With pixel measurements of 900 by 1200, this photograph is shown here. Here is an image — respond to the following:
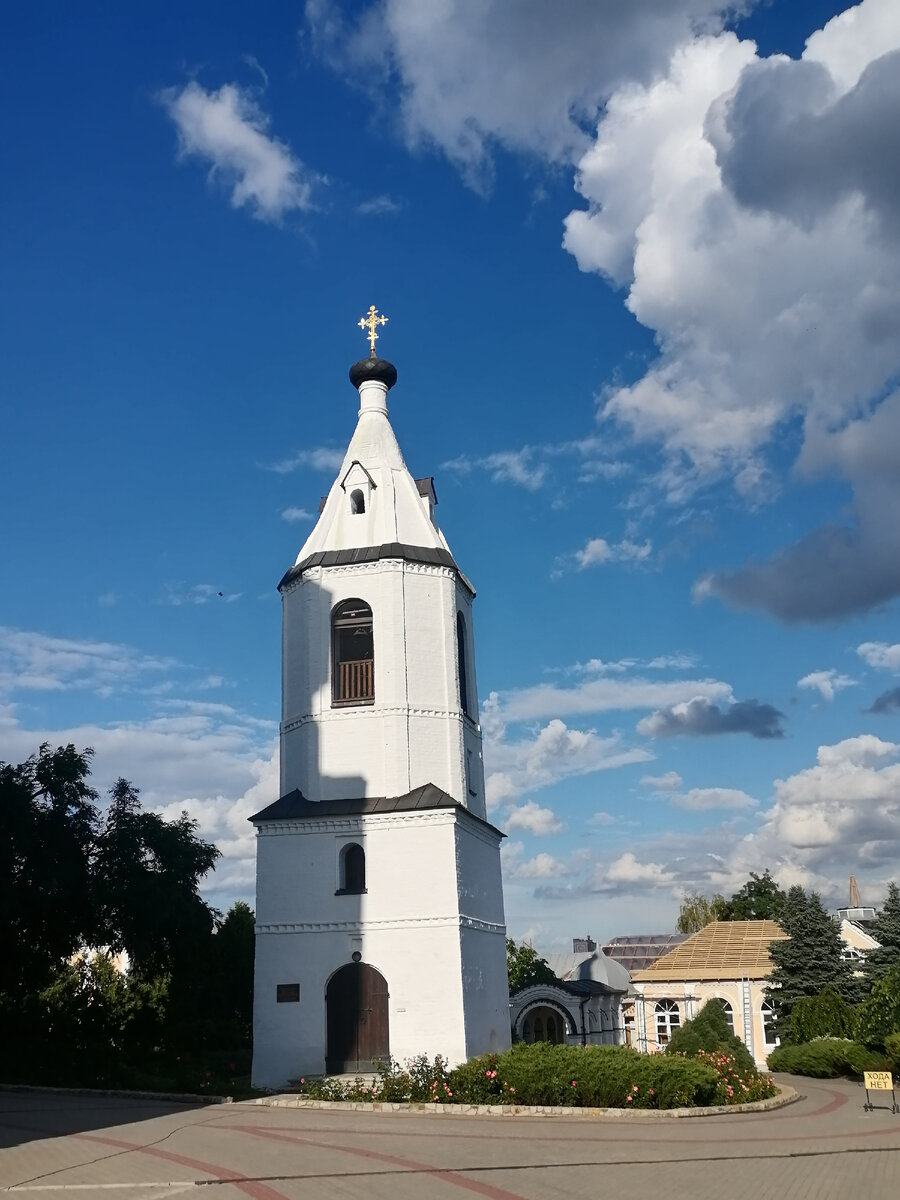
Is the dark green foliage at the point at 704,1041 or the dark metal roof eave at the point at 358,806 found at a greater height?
the dark metal roof eave at the point at 358,806

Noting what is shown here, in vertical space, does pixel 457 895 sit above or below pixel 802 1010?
above

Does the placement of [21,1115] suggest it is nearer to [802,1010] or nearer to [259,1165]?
[259,1165]

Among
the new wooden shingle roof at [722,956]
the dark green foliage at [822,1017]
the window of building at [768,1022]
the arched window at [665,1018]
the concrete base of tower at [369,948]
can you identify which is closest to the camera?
the concrete base of tower at [369,948]

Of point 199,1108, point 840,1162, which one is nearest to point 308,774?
point 199,1108

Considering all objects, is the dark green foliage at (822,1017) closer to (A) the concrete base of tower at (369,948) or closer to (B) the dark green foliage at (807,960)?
(B) the dark green foliage at (807,960)

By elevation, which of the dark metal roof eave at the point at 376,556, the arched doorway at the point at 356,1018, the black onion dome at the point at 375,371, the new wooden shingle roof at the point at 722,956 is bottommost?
the arched doorway at the point at 356,1018

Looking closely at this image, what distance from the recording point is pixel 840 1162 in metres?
13.2

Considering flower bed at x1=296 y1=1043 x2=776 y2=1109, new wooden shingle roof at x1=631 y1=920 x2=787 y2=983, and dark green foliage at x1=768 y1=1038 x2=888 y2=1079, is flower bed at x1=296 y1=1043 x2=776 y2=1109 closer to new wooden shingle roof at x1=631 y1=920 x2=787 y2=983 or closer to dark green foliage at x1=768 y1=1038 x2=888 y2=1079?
dark green foliage at x1=768 y1=1038 x2=888 y2=1079

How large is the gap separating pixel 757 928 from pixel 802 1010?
8729 mm

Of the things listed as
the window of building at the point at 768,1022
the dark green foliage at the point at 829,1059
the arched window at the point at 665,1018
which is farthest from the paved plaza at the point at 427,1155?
the arched window at the point at 665,1018

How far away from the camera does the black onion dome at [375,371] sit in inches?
1169

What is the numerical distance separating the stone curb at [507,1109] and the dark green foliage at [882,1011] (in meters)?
6.11

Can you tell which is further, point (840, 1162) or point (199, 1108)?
point (199, 1108)

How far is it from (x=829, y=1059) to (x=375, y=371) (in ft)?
72.3
